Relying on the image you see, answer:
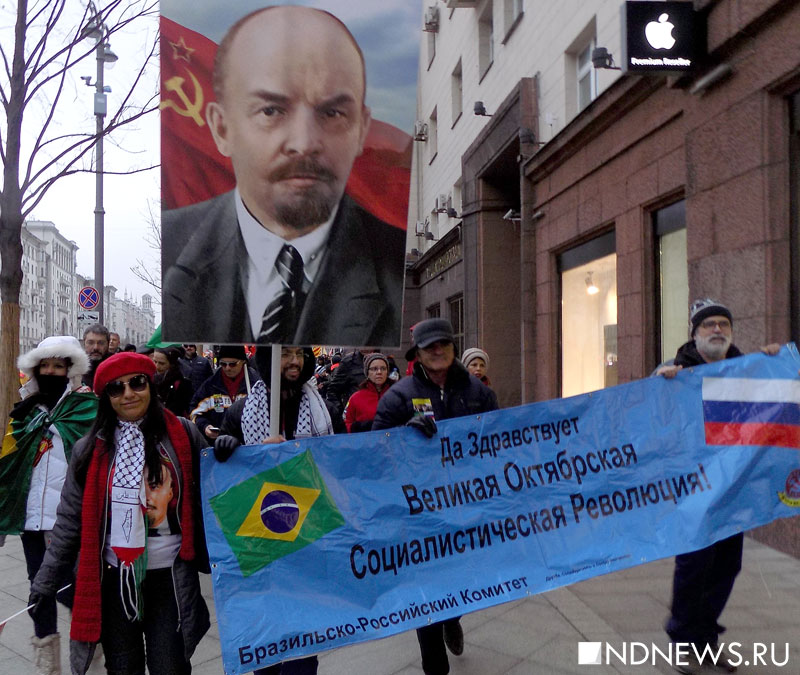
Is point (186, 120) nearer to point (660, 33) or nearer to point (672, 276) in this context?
point (660, 33)

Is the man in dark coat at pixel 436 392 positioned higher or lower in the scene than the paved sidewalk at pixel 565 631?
higher

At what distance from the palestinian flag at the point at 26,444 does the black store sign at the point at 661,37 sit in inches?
237


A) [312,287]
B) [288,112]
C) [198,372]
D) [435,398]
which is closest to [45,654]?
[312,287]

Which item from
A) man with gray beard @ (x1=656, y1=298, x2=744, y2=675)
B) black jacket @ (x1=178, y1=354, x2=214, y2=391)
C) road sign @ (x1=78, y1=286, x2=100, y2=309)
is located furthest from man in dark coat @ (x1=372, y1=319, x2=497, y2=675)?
road sign @ (x1=78, y1=286, x2=100, y2=309)

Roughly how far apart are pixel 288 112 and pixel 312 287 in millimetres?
804

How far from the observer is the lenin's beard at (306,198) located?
3422 mm

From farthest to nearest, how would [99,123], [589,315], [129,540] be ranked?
[99,123]
[589,315]
[129,540]

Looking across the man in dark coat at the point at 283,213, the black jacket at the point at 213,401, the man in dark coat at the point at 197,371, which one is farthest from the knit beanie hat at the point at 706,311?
the man in dark coat at the point at 197,371

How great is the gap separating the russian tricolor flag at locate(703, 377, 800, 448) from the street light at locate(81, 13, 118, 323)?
881 centimetres

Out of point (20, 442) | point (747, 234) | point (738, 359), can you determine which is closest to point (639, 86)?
point (747, 234)

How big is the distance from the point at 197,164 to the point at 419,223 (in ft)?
77.4

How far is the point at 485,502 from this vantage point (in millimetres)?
3627

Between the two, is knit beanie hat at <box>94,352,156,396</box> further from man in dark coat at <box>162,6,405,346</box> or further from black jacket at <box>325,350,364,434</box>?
black jacket at <box>325,350,364,434</box>

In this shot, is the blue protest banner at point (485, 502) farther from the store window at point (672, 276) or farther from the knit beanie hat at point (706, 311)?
the store window at point (672, 276)
